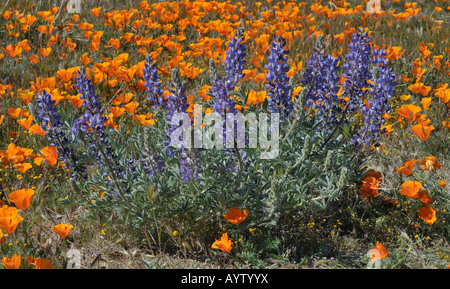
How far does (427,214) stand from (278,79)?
1197 millimetres

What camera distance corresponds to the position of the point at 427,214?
2695 mm

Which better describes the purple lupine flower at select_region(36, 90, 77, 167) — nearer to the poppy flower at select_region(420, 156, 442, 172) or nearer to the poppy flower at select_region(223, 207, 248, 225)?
the poppy flower at select_region(223, 207, 248, 225)

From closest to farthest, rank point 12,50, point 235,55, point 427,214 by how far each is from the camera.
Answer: point 235,55
point 427,214
point 12,50

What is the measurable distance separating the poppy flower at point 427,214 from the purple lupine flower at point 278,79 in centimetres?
100

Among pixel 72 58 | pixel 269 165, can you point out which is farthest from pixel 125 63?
pixel 269 165

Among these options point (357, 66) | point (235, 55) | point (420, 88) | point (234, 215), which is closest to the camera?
point (234, 215)

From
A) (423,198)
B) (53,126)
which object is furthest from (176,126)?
(423,198)

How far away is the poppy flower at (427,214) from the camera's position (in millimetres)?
2670

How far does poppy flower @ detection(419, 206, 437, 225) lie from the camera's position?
105 inches

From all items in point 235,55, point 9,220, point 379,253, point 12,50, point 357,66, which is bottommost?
point 379,253

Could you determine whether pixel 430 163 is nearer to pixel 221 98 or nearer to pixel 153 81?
pixel 221 98

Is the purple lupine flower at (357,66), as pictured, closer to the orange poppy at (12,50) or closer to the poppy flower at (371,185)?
the poppy flower at (371,185)

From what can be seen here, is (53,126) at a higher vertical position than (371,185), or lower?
higher

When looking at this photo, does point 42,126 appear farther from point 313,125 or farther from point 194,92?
point 194,92
